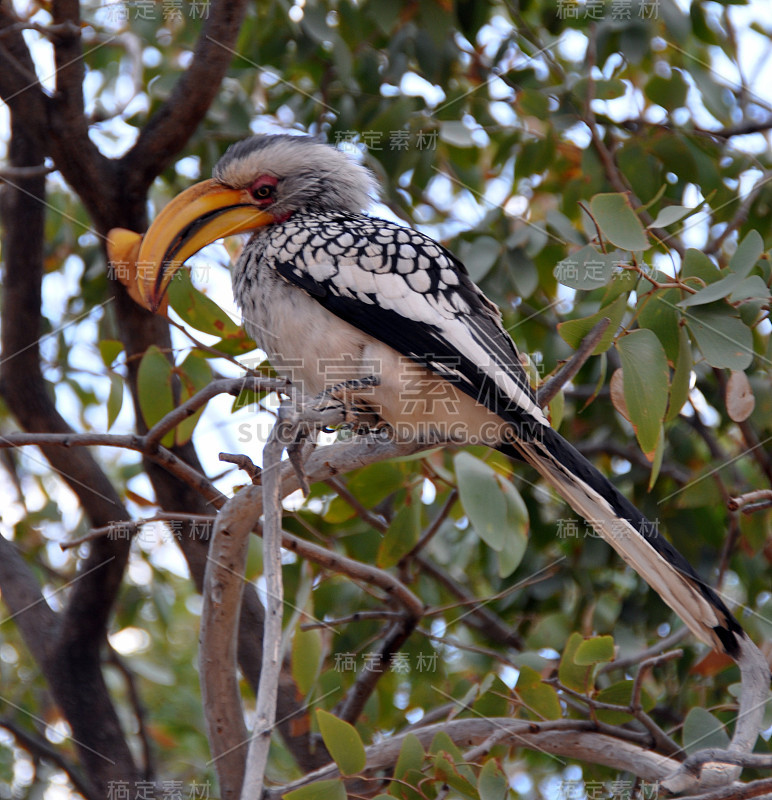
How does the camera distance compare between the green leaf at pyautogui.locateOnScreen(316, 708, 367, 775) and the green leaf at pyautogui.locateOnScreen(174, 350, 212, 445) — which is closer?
the green leaf at pyautogui.locateOnScreen(316, 708, 367, 775)

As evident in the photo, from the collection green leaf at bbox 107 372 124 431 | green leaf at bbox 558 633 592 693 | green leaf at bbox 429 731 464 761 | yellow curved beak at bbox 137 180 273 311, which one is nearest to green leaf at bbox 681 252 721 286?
green leaf at bbox 558 633 592 693

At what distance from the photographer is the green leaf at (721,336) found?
66.7 inches

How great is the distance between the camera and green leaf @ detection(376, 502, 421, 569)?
7.26ft

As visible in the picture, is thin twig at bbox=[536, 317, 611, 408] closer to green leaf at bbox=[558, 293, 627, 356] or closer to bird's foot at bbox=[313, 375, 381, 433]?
green leaf at bbox=[558, 293, 627, 356]

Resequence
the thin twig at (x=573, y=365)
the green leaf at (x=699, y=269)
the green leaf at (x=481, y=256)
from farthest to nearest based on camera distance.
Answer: the green leaf at (x=481, y=256) → the green leaf at (x=699, y=269) → the thin twig at (x=573, y=365)

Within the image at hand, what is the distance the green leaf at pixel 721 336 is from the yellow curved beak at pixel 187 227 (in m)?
1.16

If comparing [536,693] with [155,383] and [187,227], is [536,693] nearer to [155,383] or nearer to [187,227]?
[155,383]

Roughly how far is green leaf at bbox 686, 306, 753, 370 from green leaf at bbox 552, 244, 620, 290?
0.20m

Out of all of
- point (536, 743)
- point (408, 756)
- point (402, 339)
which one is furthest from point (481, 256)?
point (408, 756)

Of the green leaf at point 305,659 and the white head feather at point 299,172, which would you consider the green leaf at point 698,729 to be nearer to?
the green leaf at point 305,659

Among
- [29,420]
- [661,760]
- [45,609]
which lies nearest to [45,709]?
[45,609]

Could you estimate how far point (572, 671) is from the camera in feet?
5.88

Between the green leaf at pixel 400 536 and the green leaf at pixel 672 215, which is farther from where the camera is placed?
the green leaf at pixel 400 536

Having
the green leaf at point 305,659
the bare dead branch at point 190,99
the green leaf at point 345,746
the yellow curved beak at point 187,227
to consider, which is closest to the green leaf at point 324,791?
the green leaf at point 345,746
